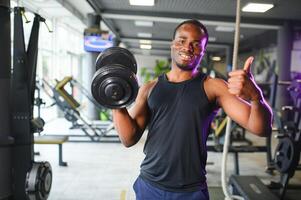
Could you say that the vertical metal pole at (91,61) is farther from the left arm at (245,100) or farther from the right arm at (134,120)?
the left arm at (245,100)

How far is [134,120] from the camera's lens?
1.39 meters

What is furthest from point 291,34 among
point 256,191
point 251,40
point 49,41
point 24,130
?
point 24,130

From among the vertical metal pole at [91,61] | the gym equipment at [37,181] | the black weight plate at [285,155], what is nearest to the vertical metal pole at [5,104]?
the gym equipment at [37,181]

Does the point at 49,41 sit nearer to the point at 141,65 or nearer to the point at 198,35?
the point at 198,35

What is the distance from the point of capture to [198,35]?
4.30ft

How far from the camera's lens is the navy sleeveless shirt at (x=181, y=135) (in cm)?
126

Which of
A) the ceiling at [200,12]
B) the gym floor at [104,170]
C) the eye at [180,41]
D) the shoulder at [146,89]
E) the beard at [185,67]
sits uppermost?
the ceiling at [200,12]

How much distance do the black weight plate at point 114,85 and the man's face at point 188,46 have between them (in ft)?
0.75

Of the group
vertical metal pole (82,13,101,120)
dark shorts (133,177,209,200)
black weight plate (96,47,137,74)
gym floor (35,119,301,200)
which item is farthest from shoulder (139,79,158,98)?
vertical metal pole (82,13,101,120)

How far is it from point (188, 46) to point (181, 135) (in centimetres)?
39

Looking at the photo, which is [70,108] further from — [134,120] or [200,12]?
[134,120]

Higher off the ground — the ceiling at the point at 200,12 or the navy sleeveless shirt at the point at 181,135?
the ceiling at the point at 200,12

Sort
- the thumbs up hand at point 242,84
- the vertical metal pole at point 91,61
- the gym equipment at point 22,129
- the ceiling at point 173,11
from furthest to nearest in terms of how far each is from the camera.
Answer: the vertical metal pole at point 91,61, the ceiling at point 173,11, the gym equipment at point 22,129, the thumbs up hand at point 242,84

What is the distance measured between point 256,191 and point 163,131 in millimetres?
2163
